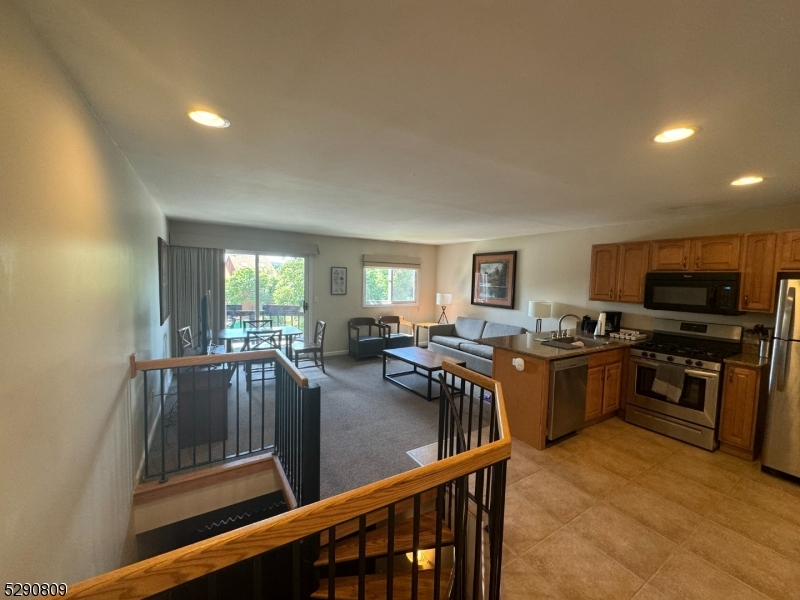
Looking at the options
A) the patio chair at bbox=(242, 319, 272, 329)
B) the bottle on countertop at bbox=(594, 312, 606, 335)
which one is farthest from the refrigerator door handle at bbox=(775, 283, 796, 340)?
the patio chair at bbox=(242, 319, 272, 329)

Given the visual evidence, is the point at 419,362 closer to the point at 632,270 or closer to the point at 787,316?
the point at 632,270

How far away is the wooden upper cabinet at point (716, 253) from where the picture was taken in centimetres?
324

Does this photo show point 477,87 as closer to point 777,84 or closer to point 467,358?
point 777,84

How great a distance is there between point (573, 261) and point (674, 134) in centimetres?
353

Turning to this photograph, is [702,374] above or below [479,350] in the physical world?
above

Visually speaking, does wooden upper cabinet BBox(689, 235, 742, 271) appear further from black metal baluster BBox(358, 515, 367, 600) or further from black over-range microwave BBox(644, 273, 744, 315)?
black metal baluster BBox(358, 515, 367, 600)

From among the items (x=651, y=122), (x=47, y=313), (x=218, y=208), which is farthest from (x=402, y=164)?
(x=218, y=208)

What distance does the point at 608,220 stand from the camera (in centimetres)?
419

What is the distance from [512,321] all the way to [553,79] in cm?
517

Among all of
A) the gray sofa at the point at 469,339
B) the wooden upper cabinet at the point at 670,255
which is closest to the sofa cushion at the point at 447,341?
the gray sofa at the point at 469,339

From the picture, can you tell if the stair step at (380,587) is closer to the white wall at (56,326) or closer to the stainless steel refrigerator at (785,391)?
the white wall at (56,326)

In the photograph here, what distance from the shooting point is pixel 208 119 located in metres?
1.68

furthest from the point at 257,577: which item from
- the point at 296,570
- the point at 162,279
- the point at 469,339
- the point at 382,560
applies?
the point at 469,339

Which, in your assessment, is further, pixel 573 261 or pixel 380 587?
pixel 573 261
